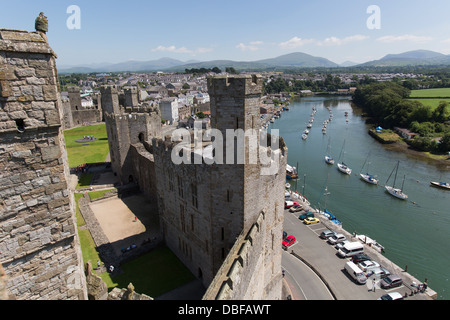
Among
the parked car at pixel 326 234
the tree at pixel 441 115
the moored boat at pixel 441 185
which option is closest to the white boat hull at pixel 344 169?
the moored boat at pixel 441 185

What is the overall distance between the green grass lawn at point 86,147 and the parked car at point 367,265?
3476cm

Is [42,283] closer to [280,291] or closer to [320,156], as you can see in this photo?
[280,291]

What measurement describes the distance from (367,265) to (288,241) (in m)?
6.60

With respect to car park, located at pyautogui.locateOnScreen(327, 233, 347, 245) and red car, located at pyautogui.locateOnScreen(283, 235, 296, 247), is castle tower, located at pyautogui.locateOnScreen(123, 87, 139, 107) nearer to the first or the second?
red car, located at pyautogui.locateOnScreen(283, 235, 296, 247)

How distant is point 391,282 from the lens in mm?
21031

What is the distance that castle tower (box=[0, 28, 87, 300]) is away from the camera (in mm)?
5066

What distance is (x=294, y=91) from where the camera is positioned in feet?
574

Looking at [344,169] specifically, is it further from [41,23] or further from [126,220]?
[41,23]

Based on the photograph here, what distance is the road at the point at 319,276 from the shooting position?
785 inches

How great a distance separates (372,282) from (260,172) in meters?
15.1

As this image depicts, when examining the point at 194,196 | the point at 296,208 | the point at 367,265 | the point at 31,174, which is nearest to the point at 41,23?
the point at 31,174

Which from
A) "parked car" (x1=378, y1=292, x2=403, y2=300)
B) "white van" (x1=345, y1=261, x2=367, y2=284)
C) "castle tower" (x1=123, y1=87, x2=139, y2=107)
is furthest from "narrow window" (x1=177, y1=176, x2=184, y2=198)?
"castle tower" (x1=123, y1=87, x2=139, y2=107)

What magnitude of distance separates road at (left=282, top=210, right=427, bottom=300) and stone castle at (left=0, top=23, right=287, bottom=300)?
10.9 ft

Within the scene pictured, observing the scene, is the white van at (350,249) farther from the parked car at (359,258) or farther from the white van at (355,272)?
the white van at (355,272)
